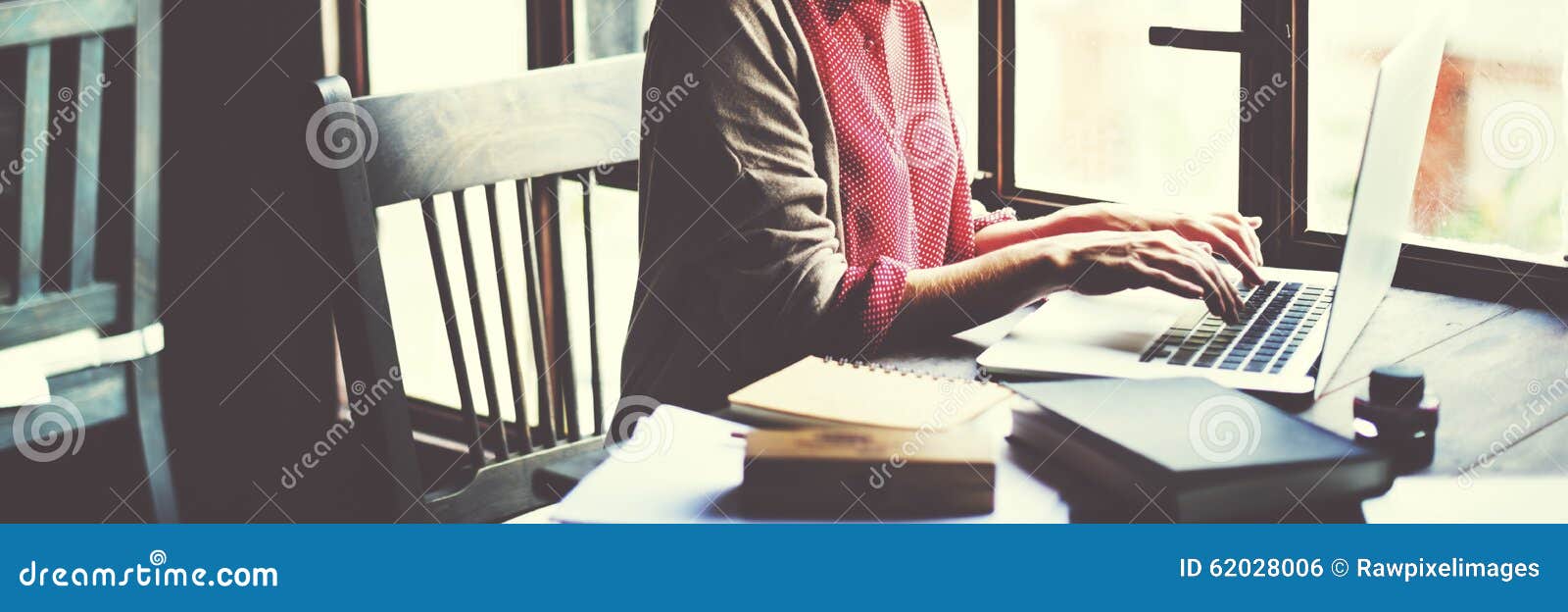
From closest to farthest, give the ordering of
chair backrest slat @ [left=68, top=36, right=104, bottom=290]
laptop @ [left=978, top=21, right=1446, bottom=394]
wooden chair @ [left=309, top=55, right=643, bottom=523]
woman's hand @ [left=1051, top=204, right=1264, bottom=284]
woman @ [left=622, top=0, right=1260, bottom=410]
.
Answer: laptop @ [left=978, top=21, right=1446, bottom=394], wooden chair @ [left=309, top=55, right=643, bottom=523], woman @ [left=622, top=0, right=1260, bottom=410], woman's hand @ [left=1051, top=204, right=1264, bottom=284], chair backrest slat @ [left=68, top=36, right=104, bottom=290]

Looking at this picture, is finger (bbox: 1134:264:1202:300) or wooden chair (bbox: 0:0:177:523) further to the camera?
wooden chair (bbox: 0:0:177:523)

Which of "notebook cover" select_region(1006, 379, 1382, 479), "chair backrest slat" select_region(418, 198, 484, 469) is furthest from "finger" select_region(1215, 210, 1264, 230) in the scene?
"chair backrest slat" select_region(418, 198, 484, 469)

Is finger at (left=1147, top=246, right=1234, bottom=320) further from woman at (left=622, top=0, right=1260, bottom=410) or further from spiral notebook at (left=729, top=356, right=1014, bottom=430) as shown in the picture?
spiral notebook at (left=729, top=356, right=1014, bottom=430)

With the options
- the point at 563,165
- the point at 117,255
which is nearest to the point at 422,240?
the point at 117,255

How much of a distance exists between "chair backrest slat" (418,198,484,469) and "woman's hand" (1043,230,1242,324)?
Answer: 1.79ft

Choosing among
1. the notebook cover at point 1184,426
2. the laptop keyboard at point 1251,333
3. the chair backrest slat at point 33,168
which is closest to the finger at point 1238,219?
the laptop keyboard at point 1251,333

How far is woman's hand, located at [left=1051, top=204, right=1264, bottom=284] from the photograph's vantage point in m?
1.51

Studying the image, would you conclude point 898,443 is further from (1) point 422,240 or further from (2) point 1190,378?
(1) point 422,240

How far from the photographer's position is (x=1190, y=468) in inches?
35.1

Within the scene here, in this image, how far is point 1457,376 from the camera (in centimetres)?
127

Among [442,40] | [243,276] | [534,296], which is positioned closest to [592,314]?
[534,296]

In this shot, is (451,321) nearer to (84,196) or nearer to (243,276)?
(84,196)

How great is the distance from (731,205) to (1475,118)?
870 mm
